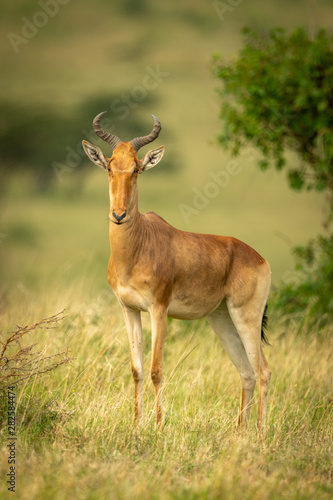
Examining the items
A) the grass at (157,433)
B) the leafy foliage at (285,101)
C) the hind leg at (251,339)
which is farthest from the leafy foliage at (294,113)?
the hind leg at (251,339)

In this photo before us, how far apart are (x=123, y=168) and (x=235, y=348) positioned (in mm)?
2640

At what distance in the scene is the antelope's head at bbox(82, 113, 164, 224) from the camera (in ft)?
21.0

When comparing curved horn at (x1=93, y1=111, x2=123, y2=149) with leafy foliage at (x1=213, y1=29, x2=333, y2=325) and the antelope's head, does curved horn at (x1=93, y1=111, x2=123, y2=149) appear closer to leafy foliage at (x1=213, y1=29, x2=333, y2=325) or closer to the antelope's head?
the antelope's head

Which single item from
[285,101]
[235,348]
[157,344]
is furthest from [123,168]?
[285,101]

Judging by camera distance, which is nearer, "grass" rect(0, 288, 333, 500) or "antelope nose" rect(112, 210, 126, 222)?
"grass" rect(0, 288, 333, 500)

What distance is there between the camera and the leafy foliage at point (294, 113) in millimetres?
11977

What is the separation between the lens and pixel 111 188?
6.50 m

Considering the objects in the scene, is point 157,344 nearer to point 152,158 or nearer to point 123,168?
point 123,168

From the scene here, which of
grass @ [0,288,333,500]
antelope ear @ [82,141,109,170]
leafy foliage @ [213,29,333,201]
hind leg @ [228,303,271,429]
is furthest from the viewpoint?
leafy foliage @ [213,29,333,201]

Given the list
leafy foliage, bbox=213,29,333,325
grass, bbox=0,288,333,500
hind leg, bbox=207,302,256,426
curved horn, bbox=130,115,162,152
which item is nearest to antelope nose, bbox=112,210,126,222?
curved horn, bbox=130,115,162,152

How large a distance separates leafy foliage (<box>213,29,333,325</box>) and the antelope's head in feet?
18.3

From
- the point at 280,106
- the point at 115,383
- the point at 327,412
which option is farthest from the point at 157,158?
the point at 280,106

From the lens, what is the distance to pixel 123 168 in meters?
6.52

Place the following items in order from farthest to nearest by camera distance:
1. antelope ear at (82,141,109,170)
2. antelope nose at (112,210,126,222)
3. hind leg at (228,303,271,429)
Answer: hind leg at (228,303,271,429)
antelope ear at (82,141,109,170)
antelope nose at (112,210,126,222)
